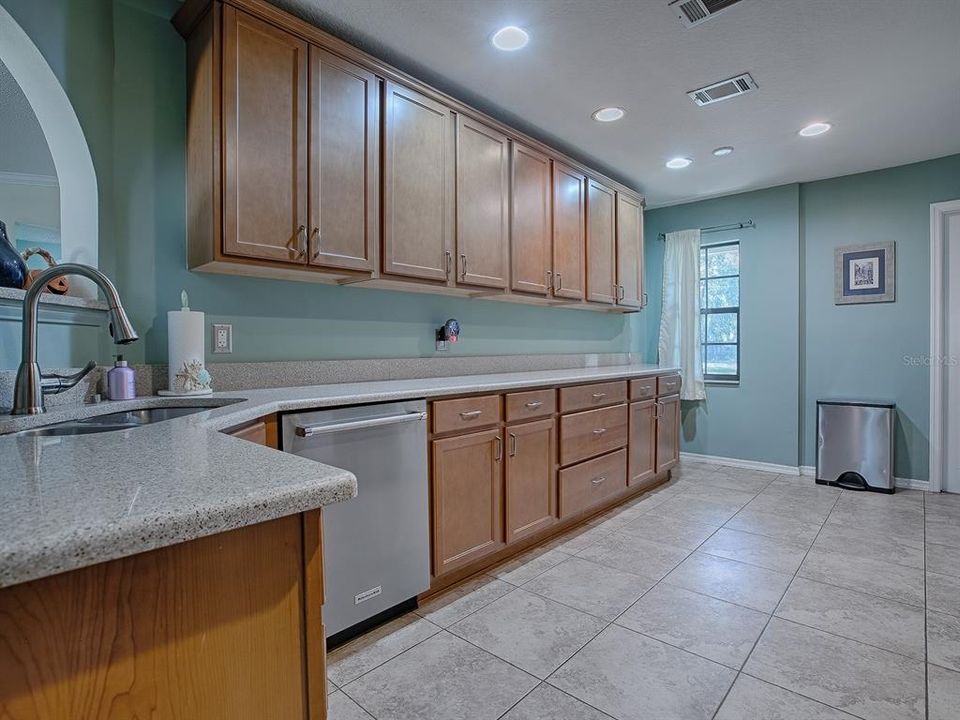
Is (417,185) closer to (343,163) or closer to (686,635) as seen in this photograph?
(343,163)

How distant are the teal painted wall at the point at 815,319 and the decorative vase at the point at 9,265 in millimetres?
4758

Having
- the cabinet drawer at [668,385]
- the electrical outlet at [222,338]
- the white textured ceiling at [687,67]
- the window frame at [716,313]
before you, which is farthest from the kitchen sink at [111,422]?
the window frame at [716,313]

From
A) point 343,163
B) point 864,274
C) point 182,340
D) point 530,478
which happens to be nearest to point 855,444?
point 864,274

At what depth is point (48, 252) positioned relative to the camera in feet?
5.67

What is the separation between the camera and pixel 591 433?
119 inches

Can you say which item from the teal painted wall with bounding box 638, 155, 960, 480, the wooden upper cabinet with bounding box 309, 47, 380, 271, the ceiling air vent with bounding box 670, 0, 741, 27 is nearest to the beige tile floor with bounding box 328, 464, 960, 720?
the teal painted wall with bounding box 638, 155, 960, 480

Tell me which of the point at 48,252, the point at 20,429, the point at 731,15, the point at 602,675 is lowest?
the point at 602,675

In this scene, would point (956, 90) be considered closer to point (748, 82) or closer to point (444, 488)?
point (748, 82)

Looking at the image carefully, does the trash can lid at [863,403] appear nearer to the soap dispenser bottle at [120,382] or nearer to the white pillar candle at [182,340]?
the white pillar candle at [182,340]

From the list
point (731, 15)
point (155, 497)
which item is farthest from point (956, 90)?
point (155, 497)

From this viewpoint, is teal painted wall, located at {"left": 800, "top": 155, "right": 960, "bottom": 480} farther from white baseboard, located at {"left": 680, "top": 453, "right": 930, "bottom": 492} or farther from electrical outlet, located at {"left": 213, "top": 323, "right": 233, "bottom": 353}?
electrical outlet, located at {"left": 213, "top": 323, "right": 233, "bottom": 353}

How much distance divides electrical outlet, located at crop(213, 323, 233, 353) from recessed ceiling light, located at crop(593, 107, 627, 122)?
2.34m

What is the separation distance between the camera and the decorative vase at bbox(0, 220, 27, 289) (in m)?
1.48

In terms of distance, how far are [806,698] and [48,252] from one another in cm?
286
